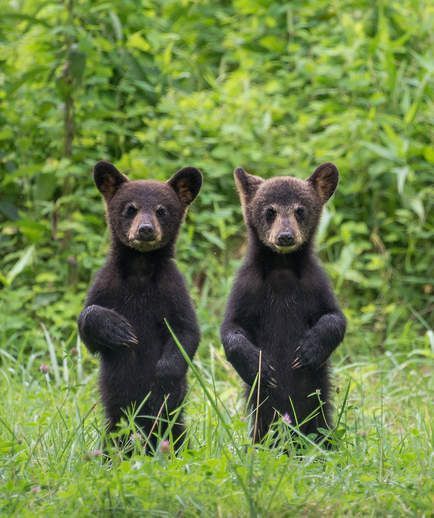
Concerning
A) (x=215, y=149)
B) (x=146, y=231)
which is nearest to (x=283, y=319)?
(x=146, y=231)

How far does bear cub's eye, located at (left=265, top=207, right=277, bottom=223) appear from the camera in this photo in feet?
19.3

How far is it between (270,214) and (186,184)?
0.59 m

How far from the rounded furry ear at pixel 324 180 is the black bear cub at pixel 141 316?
2.95 feet

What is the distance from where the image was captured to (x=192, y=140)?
912 cm

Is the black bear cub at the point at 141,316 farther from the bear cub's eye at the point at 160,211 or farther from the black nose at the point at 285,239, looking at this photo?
the black nose at the point at 285,239

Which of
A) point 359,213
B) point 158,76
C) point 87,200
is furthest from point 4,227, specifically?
point 359,213

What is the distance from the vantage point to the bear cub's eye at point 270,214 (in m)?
5.89

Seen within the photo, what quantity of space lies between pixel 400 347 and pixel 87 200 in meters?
2.93

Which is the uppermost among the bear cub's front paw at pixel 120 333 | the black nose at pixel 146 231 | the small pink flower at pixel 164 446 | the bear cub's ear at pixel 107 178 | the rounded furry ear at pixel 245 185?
the bear cub's ear at pixel 107 178

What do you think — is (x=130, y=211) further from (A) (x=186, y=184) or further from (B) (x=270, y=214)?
(B) (x=270, y=214)

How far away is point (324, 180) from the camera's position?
627 centimetres

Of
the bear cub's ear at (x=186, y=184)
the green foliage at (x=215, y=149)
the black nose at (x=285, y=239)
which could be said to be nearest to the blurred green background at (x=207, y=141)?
the green foliage at (x=215, y=149)

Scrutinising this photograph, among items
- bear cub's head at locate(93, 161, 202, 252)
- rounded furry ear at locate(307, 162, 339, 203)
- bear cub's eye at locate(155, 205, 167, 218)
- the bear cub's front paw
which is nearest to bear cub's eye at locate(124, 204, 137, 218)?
bear cub's head at locate(93, 161, 202, 252)

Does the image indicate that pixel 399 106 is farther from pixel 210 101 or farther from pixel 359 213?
pixel 210 101
